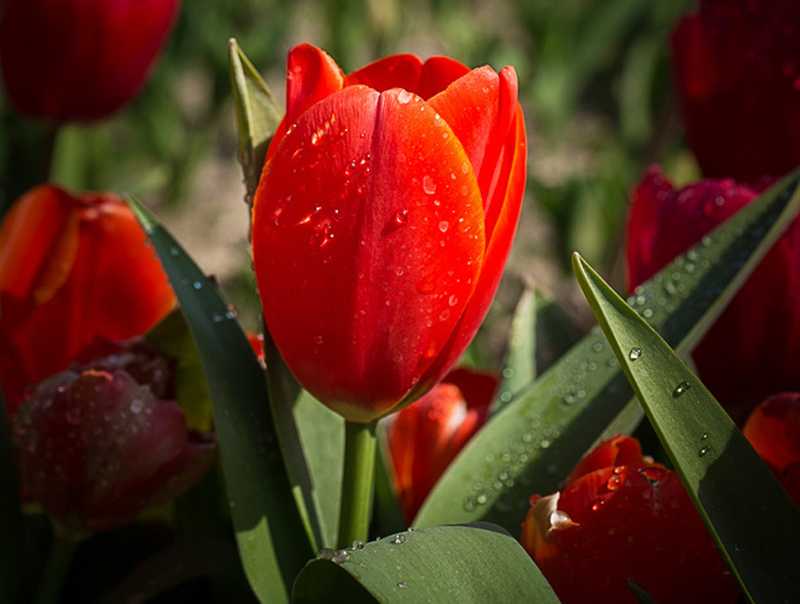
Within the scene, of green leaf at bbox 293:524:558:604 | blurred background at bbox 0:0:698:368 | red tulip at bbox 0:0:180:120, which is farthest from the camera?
blurred background at bbox 0:0:698:368

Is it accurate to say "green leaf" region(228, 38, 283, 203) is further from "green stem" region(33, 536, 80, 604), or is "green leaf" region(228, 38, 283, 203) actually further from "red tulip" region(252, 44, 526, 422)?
"green stem" region(33, 536, 80, 604)

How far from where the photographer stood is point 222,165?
8.83 ft

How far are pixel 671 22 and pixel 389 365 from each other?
1927 millimetres

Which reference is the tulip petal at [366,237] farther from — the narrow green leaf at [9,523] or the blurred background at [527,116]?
the blurred background at [527,116]

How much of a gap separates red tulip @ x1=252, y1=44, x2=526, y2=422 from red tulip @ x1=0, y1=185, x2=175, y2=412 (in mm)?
153

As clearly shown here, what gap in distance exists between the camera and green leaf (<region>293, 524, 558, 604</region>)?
0.91ft

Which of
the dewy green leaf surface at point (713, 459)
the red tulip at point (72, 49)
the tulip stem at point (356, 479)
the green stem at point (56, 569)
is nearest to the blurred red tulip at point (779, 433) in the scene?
the dewy green leaf surface at point (713, 459)

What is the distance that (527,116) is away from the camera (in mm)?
2648

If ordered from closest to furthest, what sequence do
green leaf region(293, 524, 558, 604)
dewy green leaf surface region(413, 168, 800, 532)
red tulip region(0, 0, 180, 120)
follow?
green leaf region(293, 524, 558, 604) → dewy green leaf surface region(413, 168, 800, 532) → red tulip region(0, 0, 180, 120)

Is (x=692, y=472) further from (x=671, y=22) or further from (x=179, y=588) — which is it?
(x=671, y=22)

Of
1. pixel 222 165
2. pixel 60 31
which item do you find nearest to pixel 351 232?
pixel 60 31

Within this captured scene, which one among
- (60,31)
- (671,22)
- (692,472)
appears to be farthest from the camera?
(671,22)

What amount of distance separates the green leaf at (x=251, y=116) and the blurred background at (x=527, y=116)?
0.53 metres

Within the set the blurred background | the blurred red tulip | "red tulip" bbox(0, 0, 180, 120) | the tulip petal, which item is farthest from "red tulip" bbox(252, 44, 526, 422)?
the blurred background
